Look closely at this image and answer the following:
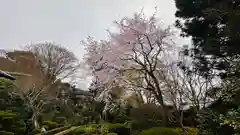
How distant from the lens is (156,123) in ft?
44.9

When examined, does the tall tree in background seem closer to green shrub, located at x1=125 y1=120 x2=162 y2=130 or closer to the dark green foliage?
the dark green foliage

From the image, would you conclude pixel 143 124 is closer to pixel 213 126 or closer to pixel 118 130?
pixel 118 130

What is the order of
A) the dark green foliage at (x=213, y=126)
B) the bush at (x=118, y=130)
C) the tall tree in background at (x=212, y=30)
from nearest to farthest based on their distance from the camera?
the dark green foliage at (x=213, y=126), the tall tree in background at (x=212, y=30), the bush at (x=118, y=130)

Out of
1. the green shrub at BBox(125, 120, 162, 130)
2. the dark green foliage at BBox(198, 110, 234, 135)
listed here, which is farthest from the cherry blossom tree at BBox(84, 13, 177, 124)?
the dark green foliage at BBox(198, 110, 234, 135)

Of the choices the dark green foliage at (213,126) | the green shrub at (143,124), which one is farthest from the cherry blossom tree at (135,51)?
the dark green foliage at (213,126)

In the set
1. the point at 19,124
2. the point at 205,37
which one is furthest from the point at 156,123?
the point at 19,124

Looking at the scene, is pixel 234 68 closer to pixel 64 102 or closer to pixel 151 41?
pixel 151 41

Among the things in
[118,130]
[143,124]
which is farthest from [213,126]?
[143,124]

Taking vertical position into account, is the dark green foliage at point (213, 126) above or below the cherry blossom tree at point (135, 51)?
below

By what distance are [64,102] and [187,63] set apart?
13.1m

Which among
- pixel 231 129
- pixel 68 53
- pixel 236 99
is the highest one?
pixel 68 53

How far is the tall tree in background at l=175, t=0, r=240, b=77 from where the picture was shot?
923cm

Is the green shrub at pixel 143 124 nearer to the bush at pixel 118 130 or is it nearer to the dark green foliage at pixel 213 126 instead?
the bush at pixel 118 130

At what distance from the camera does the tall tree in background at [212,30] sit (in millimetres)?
9227
